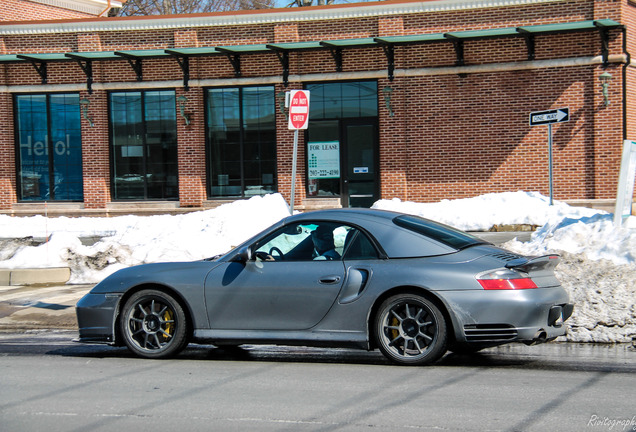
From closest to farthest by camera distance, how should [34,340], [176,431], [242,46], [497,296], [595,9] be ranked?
[176,431]
[497,296]
[34,340]
[595,9]
[242,46]

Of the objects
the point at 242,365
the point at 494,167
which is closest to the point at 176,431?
the point at 242,365

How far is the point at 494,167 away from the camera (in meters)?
19.2

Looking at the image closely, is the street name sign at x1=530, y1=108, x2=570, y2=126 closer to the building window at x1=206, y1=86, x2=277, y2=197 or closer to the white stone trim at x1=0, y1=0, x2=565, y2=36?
the white stone trim at x1=0, y1=0, x2=565, y2=36

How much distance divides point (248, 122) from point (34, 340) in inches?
486

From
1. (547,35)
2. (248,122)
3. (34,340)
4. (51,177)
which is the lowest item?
(34,340)

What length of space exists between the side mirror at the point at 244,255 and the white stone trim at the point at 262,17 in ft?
45.0

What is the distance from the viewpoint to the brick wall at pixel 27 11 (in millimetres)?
26884

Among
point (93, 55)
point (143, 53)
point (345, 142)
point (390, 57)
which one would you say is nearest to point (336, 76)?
point (390, 57)

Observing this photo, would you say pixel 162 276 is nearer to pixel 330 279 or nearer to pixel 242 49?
pixel 330 279

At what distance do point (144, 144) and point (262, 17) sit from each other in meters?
4.77

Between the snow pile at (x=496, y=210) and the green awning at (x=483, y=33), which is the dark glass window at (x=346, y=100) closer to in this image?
the green awning at (x=483, y=33)

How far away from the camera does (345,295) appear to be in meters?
6.70

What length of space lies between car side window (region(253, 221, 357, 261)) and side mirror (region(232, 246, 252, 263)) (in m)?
0.07

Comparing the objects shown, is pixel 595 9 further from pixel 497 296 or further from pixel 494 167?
pixel 497 296
